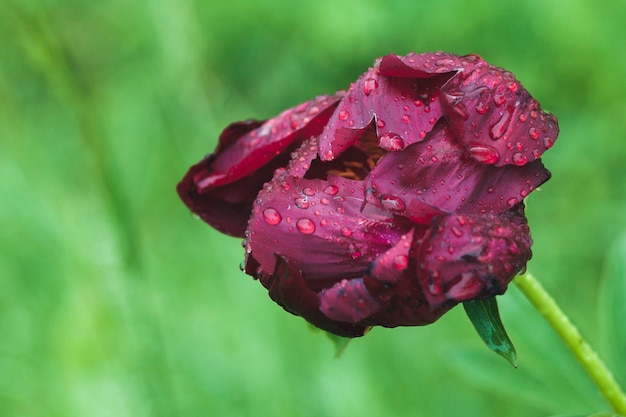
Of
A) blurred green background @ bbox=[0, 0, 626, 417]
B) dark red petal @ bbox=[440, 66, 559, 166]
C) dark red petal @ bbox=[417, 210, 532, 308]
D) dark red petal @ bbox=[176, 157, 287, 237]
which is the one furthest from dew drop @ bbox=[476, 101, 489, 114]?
blurred green background @ bbox=[0, 0, 626, 417]

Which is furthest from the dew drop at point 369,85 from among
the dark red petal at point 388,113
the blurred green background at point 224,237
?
the blurred green background at point 224,237

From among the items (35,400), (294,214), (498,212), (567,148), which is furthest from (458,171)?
(567,148)

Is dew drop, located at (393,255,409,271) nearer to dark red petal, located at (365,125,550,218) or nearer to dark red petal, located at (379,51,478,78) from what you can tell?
dark red petal, located at (365,125,550,218)

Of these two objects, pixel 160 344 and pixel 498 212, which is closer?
pixel 498 212

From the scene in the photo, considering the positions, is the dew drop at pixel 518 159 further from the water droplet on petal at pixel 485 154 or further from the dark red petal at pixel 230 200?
the dark red petal at pixel 230 200

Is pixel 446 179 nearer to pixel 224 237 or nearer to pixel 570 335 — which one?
pixel 570 335

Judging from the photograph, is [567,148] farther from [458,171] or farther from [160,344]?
[458,171]
